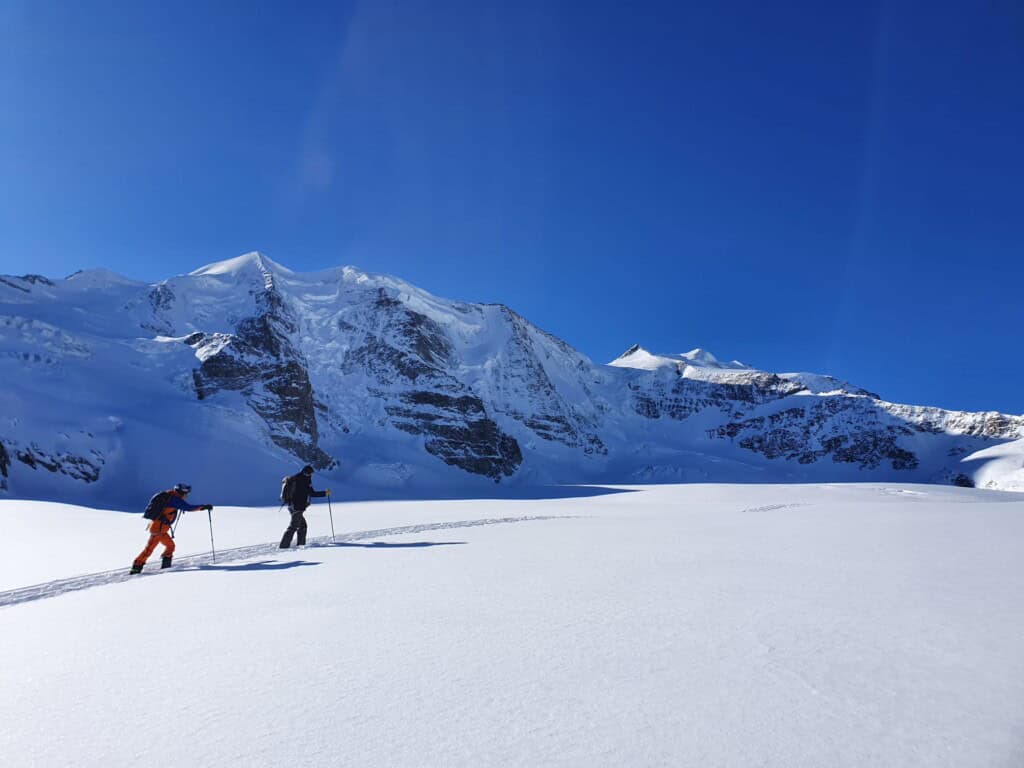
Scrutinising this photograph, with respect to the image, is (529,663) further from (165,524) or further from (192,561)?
(192,561)

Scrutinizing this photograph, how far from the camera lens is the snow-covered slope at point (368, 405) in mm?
41906

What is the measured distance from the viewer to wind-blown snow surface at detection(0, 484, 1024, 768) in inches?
117

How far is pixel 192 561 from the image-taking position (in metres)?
10.8

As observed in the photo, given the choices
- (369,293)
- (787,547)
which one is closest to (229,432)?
(787,547)

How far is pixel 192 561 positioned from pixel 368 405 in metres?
84.6

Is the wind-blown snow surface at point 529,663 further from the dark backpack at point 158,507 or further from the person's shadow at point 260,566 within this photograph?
the dark backpack at point 158,507

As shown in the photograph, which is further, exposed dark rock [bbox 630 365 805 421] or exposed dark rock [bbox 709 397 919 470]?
exposed dark rock [bbox 630 365 805 421]

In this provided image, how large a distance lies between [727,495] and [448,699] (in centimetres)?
3151

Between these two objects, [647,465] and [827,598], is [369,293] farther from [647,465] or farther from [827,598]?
[827,598]

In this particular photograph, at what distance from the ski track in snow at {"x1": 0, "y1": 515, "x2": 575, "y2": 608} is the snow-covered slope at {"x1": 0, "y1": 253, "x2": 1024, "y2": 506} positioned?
2915cm

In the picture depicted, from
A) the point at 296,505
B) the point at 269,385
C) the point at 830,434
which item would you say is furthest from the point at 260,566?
the point at 830,434

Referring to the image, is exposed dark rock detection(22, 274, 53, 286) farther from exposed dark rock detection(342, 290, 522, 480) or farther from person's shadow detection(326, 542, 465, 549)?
person's shadow detection(326, 542, 465, 549)

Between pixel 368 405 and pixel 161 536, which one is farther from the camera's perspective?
pixel 368 405

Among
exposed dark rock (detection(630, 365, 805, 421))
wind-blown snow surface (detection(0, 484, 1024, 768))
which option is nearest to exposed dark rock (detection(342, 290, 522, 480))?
exposed dark rock (detection(630, 365, 805, 421))
